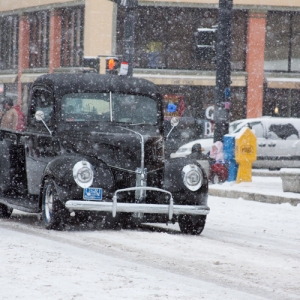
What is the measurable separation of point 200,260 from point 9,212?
473 cm

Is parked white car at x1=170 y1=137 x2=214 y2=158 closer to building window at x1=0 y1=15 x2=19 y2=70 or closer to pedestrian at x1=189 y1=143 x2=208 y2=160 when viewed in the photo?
pedestrian at x1=189 y1=143 x2=208 y2=160

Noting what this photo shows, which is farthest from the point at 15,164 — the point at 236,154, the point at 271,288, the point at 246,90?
the point at 246,90

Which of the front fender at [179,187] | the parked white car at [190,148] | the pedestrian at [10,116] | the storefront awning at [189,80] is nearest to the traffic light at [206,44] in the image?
the pedestrian at [10,116]

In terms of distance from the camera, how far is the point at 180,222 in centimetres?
1132

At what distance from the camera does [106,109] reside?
39.4 ft

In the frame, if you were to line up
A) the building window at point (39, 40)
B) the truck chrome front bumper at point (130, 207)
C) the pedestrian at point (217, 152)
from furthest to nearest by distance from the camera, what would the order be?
the building window at point (39, 40)
the pedestrian at point (217, 152)
the truck chrome front bumper at point (130, 207)

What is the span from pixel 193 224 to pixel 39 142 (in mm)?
2176

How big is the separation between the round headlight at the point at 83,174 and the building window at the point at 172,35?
25.9m

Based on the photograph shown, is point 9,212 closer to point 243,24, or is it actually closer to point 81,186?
point 81,186

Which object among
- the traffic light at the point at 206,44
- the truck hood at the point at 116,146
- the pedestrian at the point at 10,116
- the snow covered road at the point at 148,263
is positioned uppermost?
the traffic light at the point at 206,44

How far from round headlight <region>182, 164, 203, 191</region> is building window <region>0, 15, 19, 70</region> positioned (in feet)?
105

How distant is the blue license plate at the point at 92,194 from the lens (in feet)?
34.6

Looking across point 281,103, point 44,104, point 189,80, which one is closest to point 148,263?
point 44,104

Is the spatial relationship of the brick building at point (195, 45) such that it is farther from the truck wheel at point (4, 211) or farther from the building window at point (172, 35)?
the truck wheel at point (4, 211)
